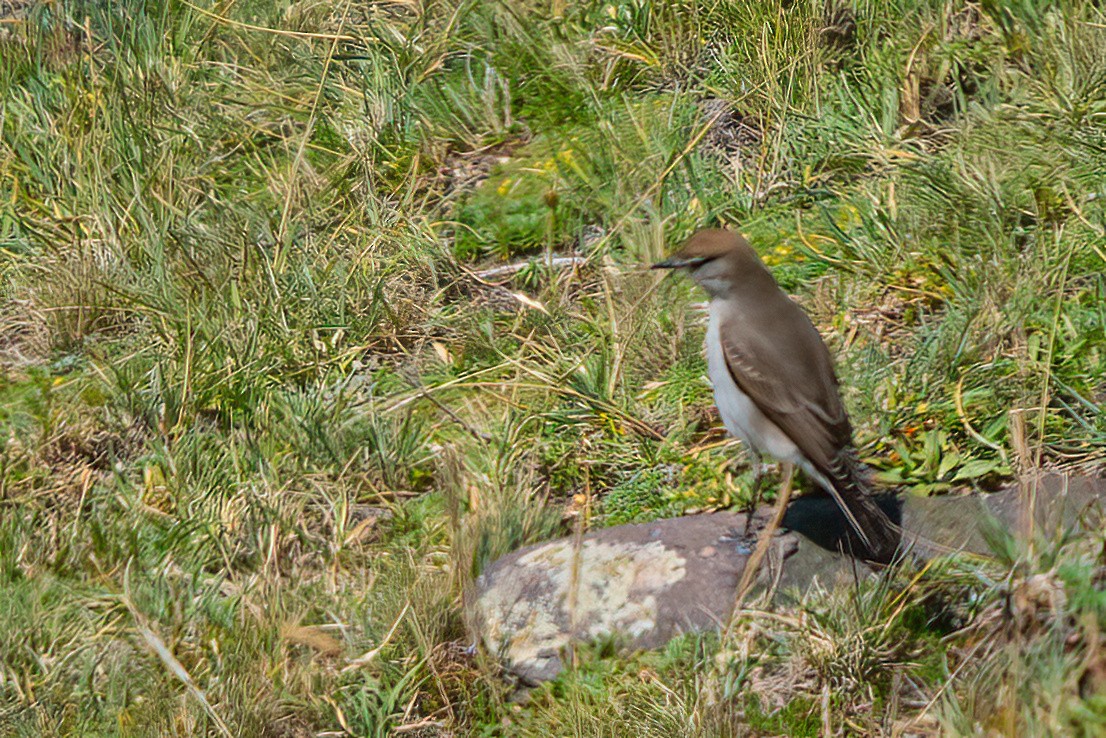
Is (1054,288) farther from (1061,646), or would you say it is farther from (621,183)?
(1061,646)

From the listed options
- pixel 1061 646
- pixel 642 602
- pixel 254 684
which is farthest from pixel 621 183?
pixel 1061 646

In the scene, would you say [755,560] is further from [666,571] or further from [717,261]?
[717,261]

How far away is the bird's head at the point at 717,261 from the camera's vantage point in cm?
532

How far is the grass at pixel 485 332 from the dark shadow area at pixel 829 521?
0.21 metres

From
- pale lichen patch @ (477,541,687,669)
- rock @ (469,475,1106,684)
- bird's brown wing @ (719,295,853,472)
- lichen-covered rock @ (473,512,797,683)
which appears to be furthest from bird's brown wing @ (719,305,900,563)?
pale lichen patch @ (477,541,687,669)

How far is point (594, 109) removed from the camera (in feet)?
24.5

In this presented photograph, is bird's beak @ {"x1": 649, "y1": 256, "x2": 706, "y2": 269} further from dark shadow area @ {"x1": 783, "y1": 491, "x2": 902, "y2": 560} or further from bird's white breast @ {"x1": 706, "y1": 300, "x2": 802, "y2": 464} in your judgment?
dark shadow area @ {"x1": 783, "y1": 491, "x2": 902, "y2": 560}

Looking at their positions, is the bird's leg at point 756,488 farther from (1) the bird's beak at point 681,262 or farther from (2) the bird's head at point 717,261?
(1) the bird's beak at point 681,262

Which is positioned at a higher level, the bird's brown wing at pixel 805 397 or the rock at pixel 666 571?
the bird's brown wing at pixel 805 397

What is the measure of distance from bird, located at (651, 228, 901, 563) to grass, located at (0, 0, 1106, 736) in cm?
36

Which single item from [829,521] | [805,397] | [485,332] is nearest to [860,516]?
[829,521]

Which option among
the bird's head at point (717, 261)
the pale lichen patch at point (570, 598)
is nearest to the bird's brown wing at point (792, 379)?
the bird's head at point (717, 261)

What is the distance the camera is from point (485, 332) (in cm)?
638

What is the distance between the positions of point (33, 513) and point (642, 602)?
8.84 feet
